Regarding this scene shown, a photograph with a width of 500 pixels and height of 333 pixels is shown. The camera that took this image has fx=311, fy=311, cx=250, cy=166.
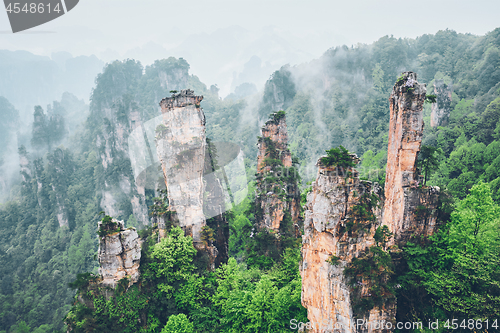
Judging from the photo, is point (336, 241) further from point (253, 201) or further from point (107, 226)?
point (253, 201)

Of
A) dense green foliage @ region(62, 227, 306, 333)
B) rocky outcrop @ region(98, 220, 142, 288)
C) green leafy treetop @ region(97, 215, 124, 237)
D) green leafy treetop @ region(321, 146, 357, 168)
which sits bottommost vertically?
dense green foliage @ region(62, 227, 306, 333)

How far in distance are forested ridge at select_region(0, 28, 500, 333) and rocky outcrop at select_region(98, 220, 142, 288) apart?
0.78 meters

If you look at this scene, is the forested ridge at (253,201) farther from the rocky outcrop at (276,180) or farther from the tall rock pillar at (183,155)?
the rocky outcrop at (276,180)

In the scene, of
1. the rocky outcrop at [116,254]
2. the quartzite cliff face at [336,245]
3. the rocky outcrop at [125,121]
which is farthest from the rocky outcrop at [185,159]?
the rocky outcrop at [125,121]

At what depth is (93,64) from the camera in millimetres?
150375

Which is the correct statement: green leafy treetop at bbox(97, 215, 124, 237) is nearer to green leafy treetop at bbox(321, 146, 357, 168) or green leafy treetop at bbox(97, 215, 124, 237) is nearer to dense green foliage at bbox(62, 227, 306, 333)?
dense green foliage at bbox(62, 227, 306, 333)

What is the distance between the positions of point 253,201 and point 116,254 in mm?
17944

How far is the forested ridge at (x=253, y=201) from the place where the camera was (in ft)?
54.5

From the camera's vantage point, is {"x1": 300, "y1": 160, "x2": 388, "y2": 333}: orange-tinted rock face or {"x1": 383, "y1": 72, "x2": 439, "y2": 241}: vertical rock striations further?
{"x1": 383, "y1": 72, "x2": 439, "y2": 241}: vertical rock striations

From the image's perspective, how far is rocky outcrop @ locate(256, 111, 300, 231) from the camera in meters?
26.7

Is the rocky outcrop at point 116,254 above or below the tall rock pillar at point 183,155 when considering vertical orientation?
below

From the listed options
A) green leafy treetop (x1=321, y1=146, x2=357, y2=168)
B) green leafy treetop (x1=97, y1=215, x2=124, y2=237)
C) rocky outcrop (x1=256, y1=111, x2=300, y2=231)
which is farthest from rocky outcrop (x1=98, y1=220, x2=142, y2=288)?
green leafy treetop (x1=321, y1=146, x2=357, y2=168)

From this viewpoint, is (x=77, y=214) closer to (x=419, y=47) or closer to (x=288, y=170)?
(x=288, y=170)

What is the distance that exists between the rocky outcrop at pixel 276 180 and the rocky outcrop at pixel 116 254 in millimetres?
11627
